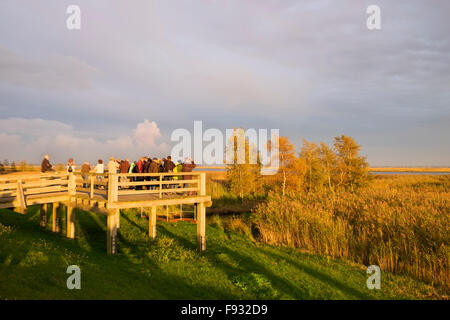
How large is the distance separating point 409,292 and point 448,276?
2.20m

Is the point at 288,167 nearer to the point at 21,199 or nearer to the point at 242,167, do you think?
the point at 242,167

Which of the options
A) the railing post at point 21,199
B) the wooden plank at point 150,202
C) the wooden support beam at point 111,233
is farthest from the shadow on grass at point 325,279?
the railing post at point 21,199

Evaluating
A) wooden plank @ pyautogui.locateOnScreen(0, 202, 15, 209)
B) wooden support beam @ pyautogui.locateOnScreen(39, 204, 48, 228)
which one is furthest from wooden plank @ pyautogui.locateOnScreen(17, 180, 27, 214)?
wooden support beam @ pyautogui.locateOnScreen(39, 204, 48, 228)

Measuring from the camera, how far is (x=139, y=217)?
24.2 m

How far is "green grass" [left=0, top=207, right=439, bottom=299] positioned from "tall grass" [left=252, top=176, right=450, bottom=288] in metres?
1.21

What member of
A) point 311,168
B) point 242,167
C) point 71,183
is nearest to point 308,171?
point 311,168

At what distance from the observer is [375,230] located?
49.6 feet

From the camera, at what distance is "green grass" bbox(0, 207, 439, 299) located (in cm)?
898

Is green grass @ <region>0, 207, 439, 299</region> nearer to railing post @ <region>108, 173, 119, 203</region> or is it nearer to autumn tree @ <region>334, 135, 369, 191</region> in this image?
railing post @ <region>108, 173, 119, 203</region>

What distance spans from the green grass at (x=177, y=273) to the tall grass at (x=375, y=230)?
1.21 meters

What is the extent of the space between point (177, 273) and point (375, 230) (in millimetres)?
9663
